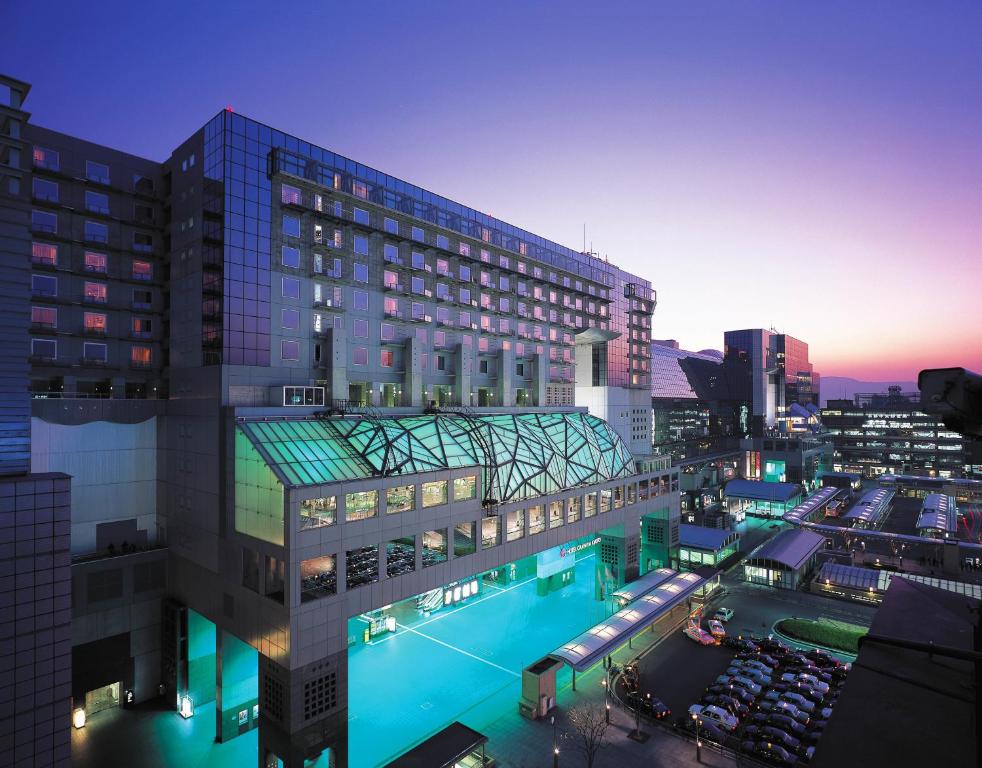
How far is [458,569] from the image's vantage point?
41469 millimetres

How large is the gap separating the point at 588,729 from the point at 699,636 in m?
19.5

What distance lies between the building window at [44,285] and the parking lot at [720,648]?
55.1 meters

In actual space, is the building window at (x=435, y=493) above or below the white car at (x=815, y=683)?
above

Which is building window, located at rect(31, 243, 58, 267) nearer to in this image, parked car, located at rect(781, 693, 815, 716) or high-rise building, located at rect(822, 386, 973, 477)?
parked car, located at rect(781, 693, 815, 716)

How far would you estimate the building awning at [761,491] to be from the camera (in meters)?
104

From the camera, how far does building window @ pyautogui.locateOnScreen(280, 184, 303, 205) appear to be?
44125mm

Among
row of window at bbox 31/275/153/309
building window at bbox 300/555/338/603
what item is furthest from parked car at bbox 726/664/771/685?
row of window at bbox 31/275/153/309

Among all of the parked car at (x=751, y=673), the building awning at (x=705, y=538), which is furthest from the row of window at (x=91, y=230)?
the building awning at (x=705, y=538)

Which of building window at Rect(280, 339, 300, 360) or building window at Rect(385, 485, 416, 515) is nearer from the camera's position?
building window at Rect(385, 485, 416, 515)

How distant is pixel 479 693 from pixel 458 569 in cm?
1026

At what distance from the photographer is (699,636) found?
51.1 m

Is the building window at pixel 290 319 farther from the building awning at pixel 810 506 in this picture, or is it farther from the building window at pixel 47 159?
the building awning at pixel 810 506

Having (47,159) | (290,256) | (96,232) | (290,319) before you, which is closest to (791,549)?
(290,319)

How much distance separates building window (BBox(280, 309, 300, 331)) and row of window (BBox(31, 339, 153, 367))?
12.2m
